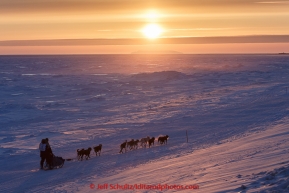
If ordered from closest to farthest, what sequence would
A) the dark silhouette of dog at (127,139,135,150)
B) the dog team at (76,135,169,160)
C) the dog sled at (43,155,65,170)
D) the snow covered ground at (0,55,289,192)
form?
the snow covered ground at (0,55,289,192), the dog sled at (43,155,65,170), the dog team at (76,135,169,160), the dark silhouette of dog at (127,139,135,150)

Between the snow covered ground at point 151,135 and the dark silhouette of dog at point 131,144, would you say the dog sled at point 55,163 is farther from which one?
the dark silhouette of dog at point 131,144

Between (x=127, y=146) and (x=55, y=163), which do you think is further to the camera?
(x=127, y=146)

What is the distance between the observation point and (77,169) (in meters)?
11.5

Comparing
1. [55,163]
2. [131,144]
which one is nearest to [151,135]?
[131,144]

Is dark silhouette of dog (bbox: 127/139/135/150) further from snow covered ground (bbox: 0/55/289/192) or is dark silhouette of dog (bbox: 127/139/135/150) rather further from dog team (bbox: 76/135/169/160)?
snow covered ground (bbox: 0/55/289/192)

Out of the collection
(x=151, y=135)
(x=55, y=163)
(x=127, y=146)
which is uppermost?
(x=151, y=135)

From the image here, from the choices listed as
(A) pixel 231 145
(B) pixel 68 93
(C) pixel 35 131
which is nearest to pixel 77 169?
(A) pixel 231 145

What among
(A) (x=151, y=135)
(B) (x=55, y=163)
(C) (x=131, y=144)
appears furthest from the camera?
(A) (x=151, y=135)

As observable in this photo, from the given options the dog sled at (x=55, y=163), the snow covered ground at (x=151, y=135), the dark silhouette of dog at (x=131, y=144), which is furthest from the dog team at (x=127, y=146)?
the dog sled at (x=55, y=163)

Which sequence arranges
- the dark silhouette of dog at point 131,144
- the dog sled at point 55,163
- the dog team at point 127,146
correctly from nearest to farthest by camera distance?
the dog sled at point 55,163 → the dog team at point 127,146 → the dark silhouette of dog at point 131,144

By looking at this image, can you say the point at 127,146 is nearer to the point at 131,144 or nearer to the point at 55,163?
the point at 131,144

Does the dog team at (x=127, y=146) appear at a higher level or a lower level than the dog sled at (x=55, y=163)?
higher

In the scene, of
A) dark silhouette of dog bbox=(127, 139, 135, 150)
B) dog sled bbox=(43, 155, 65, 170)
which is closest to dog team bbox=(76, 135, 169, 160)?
dark silhouette of dog bbox=(127, 139, 135, 150)

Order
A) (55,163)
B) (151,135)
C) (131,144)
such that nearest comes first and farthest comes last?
(55,163)
(131,144)
(151,135)
